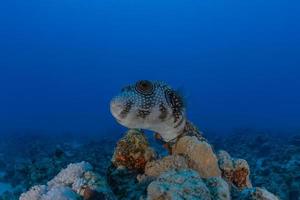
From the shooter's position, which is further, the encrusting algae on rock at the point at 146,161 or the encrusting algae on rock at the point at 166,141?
the encrusting algae on rock at the point at 166,141

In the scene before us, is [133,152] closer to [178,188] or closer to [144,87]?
[144,87]

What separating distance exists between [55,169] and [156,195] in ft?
25.1

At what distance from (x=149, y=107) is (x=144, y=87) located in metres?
0.25

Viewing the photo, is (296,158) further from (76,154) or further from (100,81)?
(100,81)

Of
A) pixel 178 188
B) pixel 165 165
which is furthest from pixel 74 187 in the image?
pixel 178 188

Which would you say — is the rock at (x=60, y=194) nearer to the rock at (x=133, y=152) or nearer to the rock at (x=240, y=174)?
the rock at (x=133, y=152)

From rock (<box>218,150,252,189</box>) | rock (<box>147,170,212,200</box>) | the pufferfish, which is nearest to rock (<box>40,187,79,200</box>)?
the pufferfish

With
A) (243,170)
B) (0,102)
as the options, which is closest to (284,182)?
(243,170)

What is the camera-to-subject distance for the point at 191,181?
12.6 ft

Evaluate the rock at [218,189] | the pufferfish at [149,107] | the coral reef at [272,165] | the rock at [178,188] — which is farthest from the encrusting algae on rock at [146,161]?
the coral reef at [272,165]

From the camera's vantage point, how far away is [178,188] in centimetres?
369

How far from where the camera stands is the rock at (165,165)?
16.6ft

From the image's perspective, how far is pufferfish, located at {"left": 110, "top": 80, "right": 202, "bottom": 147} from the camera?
5.12 metres

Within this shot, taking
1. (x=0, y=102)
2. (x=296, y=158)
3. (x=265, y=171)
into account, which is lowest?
(x=265, y=171)
